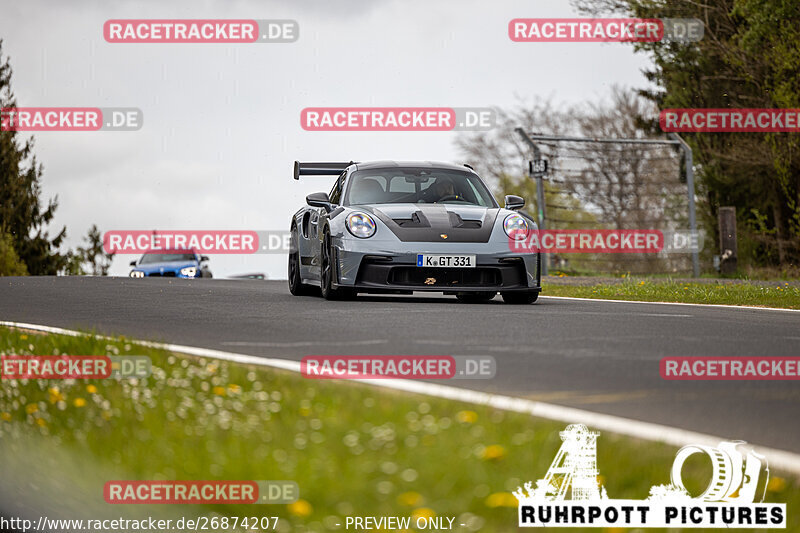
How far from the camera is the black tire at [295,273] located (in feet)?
47.3

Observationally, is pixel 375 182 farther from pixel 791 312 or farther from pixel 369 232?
pixel 791 312

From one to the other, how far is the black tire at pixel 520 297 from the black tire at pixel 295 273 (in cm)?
266

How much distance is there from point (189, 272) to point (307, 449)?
27661 mm

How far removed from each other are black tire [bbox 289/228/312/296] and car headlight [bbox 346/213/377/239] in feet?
7.09

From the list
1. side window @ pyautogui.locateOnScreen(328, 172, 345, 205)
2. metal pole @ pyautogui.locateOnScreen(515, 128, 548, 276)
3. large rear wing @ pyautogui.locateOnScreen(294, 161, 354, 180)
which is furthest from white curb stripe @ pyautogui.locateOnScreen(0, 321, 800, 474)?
metal pole @ pyautogui.locateOnScreen(515, 128, 548, 276)

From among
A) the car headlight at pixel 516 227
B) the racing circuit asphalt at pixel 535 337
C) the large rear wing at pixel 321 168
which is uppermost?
the large rear wing at pixel 321 168

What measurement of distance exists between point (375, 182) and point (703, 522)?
33.3 ft

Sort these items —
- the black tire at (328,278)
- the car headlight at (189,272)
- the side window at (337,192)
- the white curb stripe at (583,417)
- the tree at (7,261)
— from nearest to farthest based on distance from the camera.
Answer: the white curb stripe at (583,417), the black tire at (328,278), the side window at (337,192), the car headlight at (189,272), the tree at (7,261)

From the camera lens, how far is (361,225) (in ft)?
39.8

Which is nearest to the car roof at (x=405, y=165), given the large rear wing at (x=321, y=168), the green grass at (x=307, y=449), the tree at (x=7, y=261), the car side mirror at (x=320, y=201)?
→ the car side mirror at (x=320, y=201)

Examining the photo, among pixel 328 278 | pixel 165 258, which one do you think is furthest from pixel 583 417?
pixel 165 258

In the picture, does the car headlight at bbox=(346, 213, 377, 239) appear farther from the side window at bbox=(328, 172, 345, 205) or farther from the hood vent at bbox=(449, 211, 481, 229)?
the side window at bbox=(328, 172, 345, 205)

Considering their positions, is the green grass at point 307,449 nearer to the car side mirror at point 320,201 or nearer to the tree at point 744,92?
the car side mirror at point 320,201

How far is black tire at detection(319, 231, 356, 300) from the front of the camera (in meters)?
12.4
